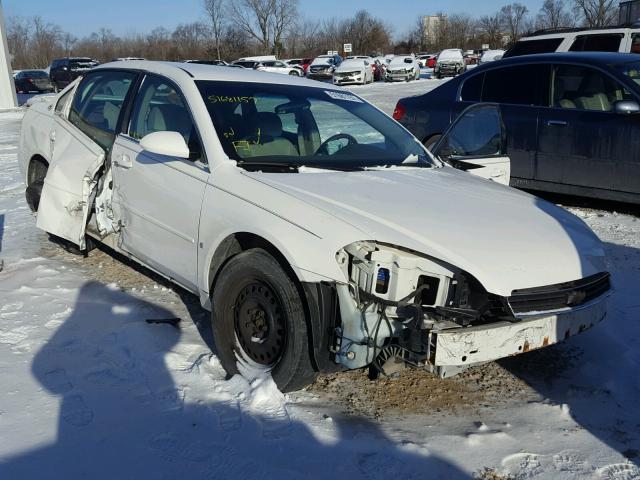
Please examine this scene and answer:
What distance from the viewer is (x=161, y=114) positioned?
4426mm

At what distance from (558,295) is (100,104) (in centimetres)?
386

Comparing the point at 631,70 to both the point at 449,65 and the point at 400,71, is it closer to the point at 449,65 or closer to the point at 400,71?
the point at 400,71

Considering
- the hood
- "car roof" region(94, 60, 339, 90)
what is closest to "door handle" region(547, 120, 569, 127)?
"car roof" region(94, 60, 339, 90)

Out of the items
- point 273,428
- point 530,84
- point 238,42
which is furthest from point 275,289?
point 238,42

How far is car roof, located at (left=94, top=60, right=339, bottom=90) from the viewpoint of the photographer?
4344 millimetres

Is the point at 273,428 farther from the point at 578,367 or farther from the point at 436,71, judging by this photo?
the point at 436,71

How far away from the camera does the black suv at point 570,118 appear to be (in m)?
6.55

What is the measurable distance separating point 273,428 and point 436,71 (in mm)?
38656

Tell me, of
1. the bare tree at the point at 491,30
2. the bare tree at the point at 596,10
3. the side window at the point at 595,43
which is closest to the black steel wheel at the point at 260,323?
the side window at the point at 595,43

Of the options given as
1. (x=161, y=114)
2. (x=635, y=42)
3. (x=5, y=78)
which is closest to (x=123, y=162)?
(x=161, y=114)

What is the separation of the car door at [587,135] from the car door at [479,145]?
204 cm

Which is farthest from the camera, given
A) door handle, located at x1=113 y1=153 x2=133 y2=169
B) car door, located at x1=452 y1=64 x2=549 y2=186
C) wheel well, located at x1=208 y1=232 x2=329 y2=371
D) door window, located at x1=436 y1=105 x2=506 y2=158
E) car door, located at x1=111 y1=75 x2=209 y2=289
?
car door, located at x1=452 y1=64 x2=549 y2=186

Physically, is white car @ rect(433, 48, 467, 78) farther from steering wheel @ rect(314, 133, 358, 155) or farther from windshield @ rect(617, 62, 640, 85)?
Answer: steering wheel @ rect(314, 133, 358, 155)

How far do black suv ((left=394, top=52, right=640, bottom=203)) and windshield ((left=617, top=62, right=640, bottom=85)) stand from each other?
0.01 metres
